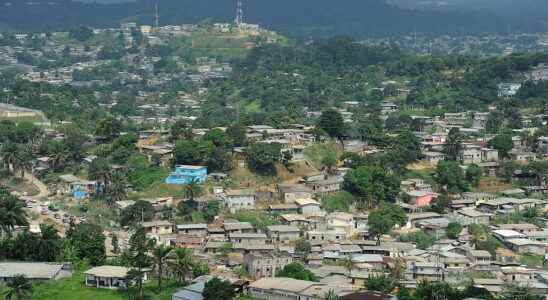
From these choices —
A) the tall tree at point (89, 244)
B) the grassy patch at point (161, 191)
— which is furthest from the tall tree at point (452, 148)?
the tall tree at point (89, 244)

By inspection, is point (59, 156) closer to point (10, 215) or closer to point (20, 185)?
point (20, 185)

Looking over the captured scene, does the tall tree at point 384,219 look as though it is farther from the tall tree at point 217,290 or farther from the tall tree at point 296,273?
the tall tree at point 217,290

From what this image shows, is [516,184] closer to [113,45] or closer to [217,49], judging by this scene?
[217,49]

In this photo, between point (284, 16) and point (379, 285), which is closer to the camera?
point (379, 285)

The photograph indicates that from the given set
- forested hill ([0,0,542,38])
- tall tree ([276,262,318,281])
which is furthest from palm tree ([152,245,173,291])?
forested hill ([0,0,542,38])

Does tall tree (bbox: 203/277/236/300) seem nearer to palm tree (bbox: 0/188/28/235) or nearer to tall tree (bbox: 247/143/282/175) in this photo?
palm tree (bbox: 0/188/28/235)

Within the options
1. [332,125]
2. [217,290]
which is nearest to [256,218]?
[332,125]
